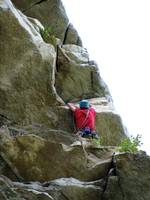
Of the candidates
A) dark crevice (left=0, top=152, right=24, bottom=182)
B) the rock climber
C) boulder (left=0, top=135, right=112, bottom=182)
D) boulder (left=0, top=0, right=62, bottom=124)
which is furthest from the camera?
the rock climber

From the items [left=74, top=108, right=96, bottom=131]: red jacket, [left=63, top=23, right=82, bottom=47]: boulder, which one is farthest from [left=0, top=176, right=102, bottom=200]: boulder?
[left=63, top=23, right=82, bottom=47]: boulder

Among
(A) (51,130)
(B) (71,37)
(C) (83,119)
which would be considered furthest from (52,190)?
(B) (71,37)

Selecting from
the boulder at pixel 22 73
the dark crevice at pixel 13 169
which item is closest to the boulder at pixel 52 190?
the dark crevice at pixel 13 169

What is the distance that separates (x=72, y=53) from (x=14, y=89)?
7.80m

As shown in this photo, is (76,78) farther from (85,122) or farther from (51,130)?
(51,130)

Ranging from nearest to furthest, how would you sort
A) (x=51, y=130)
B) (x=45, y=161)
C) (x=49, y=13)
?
(x=45, y=161)
(x=51, y=130)
(x=49, y=13)

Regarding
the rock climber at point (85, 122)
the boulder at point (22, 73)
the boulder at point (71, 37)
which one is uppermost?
the boulder at point (22, 73)

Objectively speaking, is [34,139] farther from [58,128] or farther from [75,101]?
[75,101]

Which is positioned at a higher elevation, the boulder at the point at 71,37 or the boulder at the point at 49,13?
the boulder at the point at 49,13

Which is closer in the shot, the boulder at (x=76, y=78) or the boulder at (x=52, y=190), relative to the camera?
the boulder at (x=52, y=190)

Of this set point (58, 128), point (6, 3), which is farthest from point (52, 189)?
point (6, 3)

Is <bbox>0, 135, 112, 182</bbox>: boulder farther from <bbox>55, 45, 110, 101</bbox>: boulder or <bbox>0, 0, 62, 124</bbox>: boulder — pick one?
<bbox>55, 45, 110, 101</bbox>: boulder

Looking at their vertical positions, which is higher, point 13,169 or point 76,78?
point 76,78

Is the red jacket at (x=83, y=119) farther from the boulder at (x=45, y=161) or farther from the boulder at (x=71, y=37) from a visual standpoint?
the boulder at (x=71, y=37)
